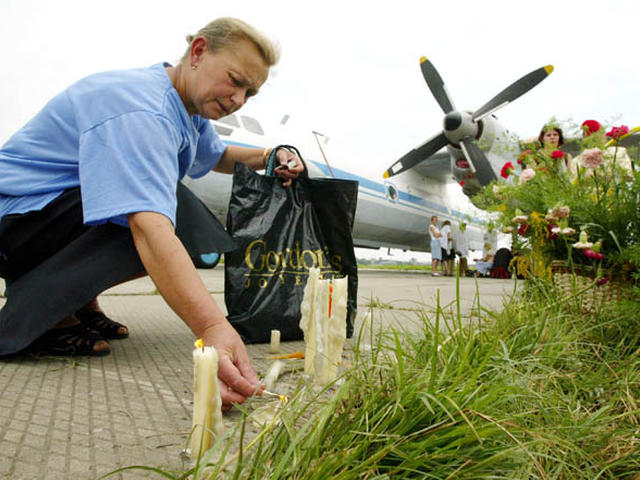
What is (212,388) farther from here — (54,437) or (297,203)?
(297,203)

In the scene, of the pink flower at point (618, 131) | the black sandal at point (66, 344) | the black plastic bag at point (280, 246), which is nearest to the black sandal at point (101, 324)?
the black sandal at point (66, 344)

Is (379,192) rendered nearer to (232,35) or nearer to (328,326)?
(232,35)

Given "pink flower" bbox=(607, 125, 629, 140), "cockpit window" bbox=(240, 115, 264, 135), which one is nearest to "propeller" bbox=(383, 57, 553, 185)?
"cockpit window" bbox=(240, 115, 264, 135)

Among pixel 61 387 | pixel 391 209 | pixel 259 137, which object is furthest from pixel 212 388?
pixel 391 209

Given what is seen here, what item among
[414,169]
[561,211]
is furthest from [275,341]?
[414,169]

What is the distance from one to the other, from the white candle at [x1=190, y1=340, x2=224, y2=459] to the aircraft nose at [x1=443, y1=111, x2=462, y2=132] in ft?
30.0

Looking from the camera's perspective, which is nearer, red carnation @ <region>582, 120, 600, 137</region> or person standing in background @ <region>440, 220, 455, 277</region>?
red carnation @ <region>582, 120, 600, 137</region>

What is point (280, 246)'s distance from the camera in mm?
1550

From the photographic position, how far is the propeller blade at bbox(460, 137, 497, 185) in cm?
884

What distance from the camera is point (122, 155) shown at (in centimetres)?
96

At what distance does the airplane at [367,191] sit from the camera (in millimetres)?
6383

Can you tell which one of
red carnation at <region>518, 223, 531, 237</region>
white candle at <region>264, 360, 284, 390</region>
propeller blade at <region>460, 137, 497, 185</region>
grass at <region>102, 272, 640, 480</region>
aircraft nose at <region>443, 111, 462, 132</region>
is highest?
aircraft nose at <region>443, 111, 462, 132</region>

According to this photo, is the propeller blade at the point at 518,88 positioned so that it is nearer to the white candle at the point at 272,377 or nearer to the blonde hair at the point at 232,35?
the blonde hair at the point at 232,35

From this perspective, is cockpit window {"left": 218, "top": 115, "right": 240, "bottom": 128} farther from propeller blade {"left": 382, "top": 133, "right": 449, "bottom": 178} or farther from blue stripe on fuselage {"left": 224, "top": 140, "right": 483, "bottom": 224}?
propeller blade {"left": 382, "top": 133, "right": 449, "bottom": 178}
